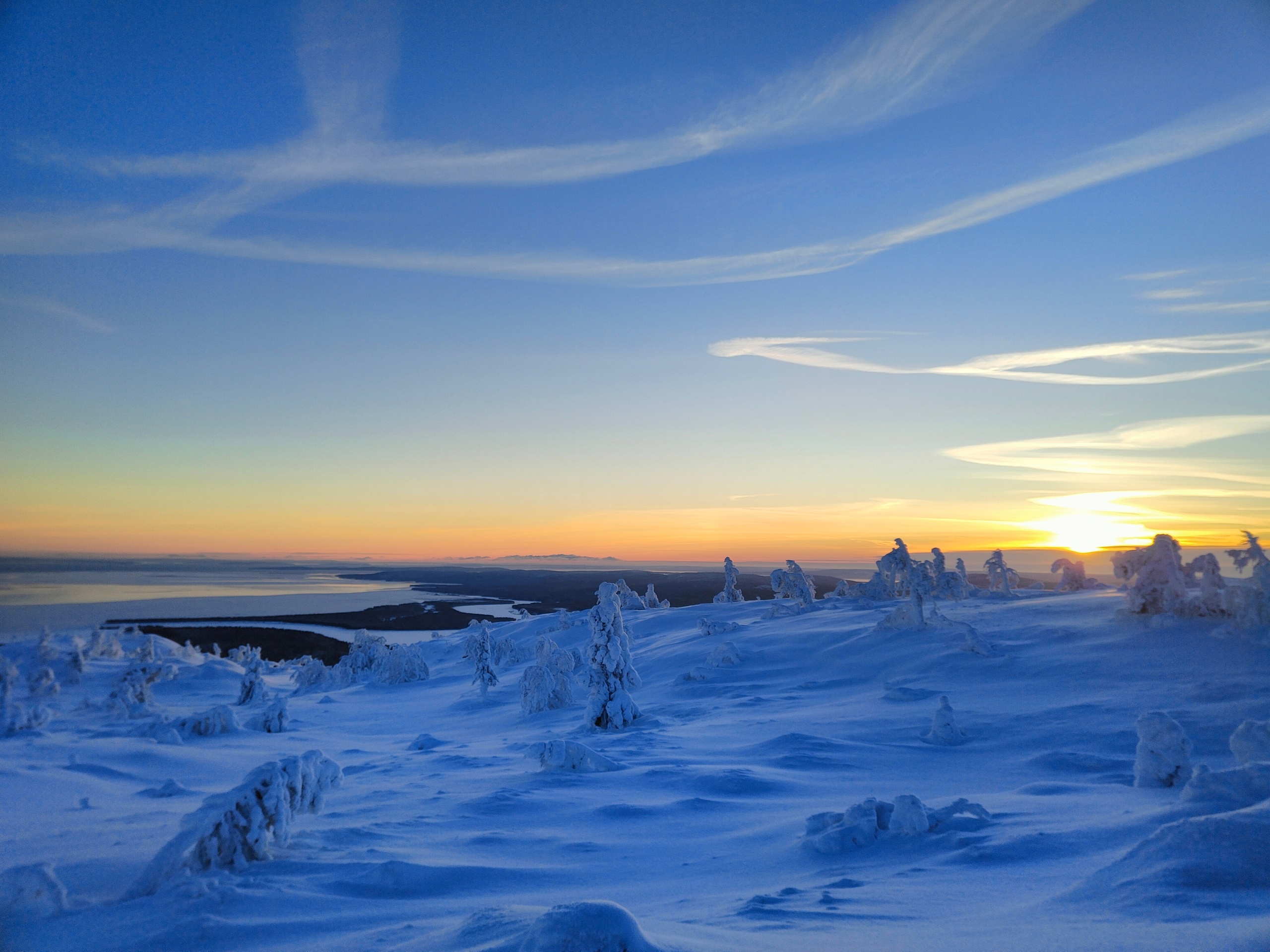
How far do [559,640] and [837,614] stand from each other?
15123mm

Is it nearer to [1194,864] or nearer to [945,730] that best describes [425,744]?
[945,730]

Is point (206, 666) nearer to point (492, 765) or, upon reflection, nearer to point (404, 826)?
point (492, 765)

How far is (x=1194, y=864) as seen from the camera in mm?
4695

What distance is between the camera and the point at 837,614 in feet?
85.4

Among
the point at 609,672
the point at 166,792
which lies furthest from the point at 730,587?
the point at 166,792

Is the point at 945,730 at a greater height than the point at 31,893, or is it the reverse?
the point at 31,893

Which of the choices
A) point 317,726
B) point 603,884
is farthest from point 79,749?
point 603,884

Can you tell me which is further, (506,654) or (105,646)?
(506,654)

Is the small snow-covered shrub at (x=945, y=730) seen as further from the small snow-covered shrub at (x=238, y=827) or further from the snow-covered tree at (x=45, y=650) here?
the snow-covered tree at (x=45, y=650)

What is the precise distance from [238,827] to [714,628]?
72.0ft

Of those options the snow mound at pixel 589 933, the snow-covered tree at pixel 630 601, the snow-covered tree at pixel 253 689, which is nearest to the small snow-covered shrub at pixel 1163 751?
the snow mound at pixel 589 933

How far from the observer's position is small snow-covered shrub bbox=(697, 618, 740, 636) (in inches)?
1057

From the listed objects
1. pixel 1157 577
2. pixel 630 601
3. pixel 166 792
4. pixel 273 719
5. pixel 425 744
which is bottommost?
pixel 630 601

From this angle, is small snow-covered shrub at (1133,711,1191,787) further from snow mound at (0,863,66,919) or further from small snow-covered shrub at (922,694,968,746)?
snow mound at (0,863,66,919)
